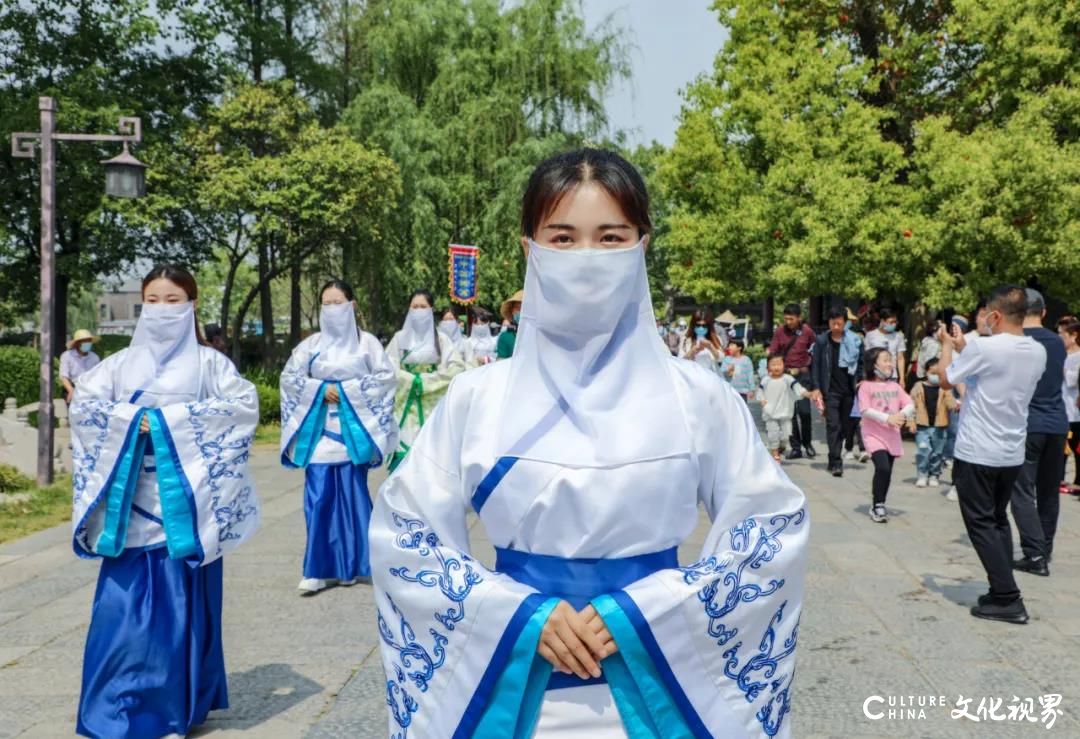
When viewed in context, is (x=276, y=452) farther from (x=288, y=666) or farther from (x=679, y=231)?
(x=679, y=231)

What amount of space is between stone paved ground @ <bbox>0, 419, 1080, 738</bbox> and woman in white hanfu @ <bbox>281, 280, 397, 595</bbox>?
0.29m

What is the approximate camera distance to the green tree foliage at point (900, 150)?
1416 cm

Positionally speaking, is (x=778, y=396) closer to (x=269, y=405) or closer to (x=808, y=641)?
(x=808, y=641)

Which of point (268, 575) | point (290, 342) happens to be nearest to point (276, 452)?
point (268, 575)

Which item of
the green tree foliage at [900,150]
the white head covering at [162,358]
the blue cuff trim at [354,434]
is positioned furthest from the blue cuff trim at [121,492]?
the green tree foliage at [900,150]

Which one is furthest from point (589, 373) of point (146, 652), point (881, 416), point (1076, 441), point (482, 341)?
point (482, 341)

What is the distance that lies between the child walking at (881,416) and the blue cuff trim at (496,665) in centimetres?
676

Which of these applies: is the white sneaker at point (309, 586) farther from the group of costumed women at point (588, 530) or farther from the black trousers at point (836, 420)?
the black trousers at point (836, 420)

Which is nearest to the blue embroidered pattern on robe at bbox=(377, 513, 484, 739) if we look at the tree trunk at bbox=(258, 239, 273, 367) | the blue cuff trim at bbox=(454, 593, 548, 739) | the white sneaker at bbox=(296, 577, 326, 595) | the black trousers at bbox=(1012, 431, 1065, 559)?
the blue cuff trim at bbox=(454, 593, 548, 739)

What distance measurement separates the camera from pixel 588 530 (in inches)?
78.9

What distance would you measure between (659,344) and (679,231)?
19.7 meters

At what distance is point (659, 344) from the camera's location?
2.19 m

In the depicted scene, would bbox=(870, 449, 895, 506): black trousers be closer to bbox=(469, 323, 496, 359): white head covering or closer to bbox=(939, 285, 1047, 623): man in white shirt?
bbox=(939, 285, 1047, 623): man in white shirt

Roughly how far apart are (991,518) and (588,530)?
4.29 m
